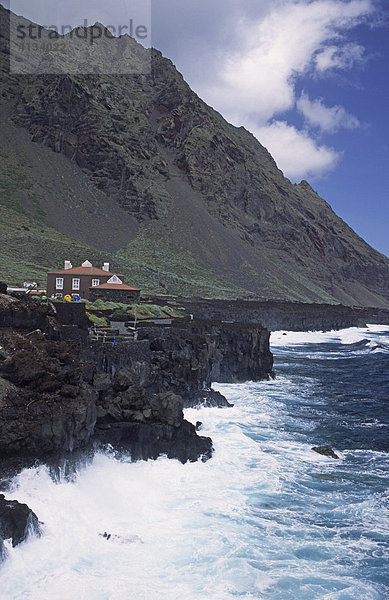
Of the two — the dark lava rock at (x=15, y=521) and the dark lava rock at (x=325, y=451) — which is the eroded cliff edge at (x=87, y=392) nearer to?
the dark lava rock at (x=15, y=521)

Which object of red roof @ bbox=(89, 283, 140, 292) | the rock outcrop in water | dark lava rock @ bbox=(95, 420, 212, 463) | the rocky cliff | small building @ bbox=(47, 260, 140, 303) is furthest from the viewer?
the rocky cliff

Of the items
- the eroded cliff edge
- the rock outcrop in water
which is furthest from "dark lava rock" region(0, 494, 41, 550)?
the eroded cliff edge

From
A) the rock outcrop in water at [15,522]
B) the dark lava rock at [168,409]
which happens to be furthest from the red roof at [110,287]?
the rock outcrop in water at [15,522]

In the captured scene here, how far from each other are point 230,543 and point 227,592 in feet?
7.81

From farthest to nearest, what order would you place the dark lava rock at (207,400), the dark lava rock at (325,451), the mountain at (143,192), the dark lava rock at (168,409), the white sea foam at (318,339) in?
the mountain at (143,192) < the white sea foam at (318,339) < the dark lava rock at (207,400) < the dark lava rock at (325,451) < the dark lava rock at (168,409)

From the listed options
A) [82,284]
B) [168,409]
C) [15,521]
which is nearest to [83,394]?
[168,409]

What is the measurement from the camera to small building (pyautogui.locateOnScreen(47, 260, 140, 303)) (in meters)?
61.0

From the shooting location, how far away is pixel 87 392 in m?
17.4

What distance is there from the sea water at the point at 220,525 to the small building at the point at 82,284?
3779 cm

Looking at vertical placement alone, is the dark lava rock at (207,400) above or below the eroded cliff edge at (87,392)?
below

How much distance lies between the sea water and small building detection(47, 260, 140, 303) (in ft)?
124

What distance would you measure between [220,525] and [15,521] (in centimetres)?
654

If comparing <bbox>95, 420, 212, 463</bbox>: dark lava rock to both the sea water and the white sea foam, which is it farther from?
the white sea foam

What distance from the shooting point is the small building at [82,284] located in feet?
200
